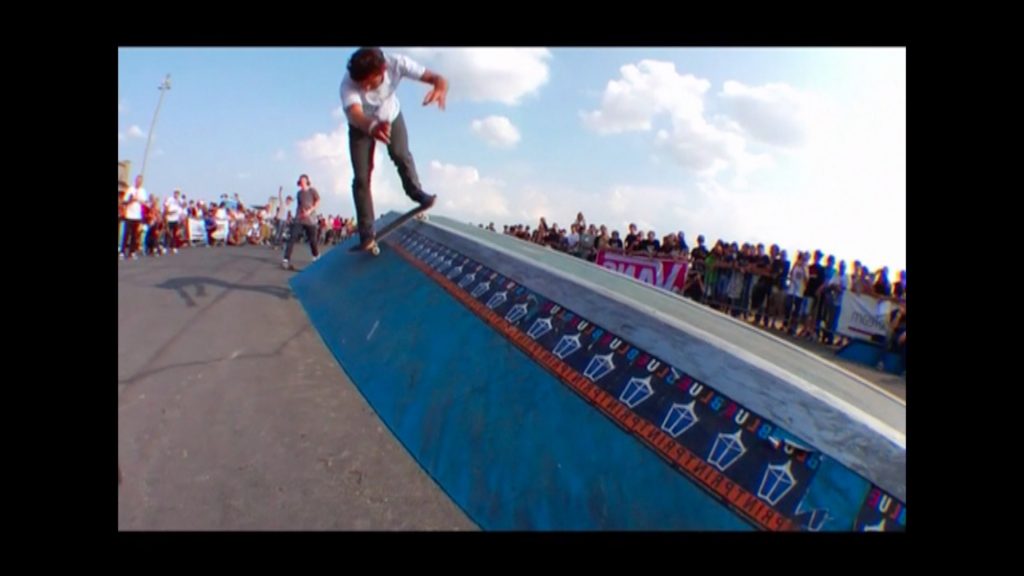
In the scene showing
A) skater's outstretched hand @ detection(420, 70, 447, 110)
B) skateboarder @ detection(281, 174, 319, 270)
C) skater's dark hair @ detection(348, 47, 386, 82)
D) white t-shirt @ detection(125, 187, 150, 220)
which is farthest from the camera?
white t-shirt @ detection(125, 187, 150, 220)

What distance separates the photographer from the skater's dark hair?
124 inches

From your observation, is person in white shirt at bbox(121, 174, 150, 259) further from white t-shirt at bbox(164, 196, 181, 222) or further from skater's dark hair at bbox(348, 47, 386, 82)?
skater's dark hair at bbox(348, 47, 386, 82)

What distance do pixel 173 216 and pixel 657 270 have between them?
12372 mm

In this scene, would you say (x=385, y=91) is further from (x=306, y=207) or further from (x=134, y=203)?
(x=134, y=203)

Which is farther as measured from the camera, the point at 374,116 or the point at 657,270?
the point at 657,270

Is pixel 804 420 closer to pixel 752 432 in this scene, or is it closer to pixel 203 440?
pixel 752 432

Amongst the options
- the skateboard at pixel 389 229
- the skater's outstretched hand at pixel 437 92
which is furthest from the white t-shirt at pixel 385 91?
the skateboard at pixel 389 229

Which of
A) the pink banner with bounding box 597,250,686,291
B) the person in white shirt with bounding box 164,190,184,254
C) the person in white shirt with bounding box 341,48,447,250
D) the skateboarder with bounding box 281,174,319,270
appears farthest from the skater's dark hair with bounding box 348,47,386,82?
the person in white shirt with bounding box 164,190,184,254

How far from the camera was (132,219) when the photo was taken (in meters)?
9.37

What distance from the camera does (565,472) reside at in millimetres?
1490

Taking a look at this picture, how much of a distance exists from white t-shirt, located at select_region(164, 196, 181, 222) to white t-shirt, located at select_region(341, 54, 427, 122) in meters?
12.0

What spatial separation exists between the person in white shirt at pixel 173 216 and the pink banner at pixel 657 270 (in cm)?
1131

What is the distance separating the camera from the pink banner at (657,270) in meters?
9.85

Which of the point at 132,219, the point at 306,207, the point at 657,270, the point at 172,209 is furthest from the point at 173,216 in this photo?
the point at 657,270
